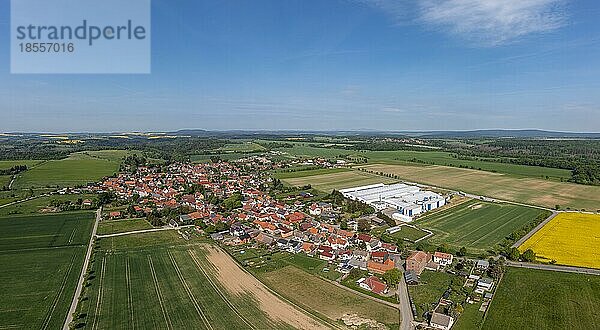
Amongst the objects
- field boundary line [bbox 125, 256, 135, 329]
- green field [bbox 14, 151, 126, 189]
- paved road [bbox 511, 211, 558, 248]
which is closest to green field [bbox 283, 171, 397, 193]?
paved road [bbox 511, 211, 558, 248]

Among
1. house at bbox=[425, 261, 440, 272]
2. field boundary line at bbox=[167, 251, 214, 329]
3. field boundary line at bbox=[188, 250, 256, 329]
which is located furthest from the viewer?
house at bbox=[425, 261, 440, 272]

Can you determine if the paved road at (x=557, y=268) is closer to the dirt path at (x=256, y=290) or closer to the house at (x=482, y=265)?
the house at (x=482, y=265)

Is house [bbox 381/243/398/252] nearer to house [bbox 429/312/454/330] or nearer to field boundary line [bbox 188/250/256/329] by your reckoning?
house [bbox 429/312/454/330]

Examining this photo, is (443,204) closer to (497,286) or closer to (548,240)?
(548,240)

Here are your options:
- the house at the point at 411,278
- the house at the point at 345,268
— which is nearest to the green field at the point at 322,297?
the house at the point at 345,268

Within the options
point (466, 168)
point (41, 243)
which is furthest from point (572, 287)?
point (466, 168)

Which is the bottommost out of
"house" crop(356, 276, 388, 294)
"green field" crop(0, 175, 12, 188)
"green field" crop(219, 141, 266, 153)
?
"house" crop(356, 276, 388, 294)
